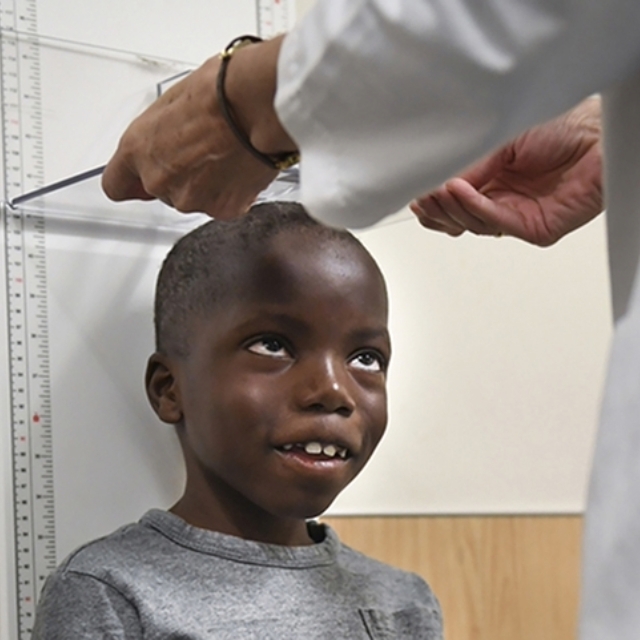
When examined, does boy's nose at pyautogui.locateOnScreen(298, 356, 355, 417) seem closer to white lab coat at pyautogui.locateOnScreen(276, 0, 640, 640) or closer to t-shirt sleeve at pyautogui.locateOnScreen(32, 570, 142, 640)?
t-shirt sleeve at pyautogui.locateOnScreen(32, 570, 142, 640)

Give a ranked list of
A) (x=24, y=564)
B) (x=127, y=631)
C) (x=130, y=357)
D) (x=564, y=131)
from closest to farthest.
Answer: (x=564, y=131), (x=127, y=631), (x=24, y=564), (x=130, y=357)

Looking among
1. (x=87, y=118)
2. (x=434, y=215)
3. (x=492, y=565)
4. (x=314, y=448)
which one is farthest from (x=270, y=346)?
(x=492, y=565)

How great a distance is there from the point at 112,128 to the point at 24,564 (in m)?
0.63

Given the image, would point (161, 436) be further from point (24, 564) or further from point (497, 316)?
point (497, 316)

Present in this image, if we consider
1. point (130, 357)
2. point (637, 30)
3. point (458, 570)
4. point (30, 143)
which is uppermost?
point (30, 143)

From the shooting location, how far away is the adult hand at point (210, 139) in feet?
2.49

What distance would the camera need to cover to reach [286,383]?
1.29 meters

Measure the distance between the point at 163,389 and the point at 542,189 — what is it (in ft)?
1.92

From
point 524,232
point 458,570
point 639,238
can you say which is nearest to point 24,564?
point 458,570

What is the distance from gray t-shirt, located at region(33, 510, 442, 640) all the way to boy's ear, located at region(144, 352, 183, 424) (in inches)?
5.1

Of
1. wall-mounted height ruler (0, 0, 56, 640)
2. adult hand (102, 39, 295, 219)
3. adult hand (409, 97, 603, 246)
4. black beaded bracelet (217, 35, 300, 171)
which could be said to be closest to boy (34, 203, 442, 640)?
wall-mounted height ruler (0, 0, 56, 640)

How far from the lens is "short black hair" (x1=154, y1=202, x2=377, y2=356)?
4.51 ft

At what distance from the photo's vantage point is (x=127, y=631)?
1.24 m

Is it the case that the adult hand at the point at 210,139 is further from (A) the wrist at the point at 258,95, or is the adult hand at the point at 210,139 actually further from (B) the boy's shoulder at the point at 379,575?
(B) the boy's shoulder at the point at 379,575
